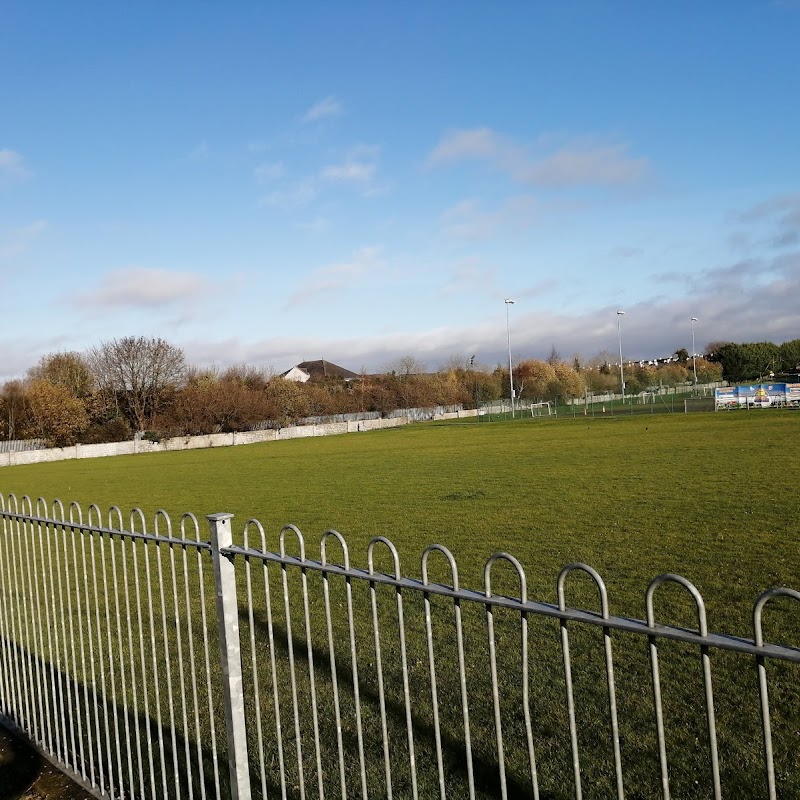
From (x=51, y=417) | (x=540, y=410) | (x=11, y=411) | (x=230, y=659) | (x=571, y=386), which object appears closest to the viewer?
(x=230, y=659)

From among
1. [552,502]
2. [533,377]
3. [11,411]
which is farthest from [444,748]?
[533,377]

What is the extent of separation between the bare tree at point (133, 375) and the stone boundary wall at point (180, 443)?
9.67 m

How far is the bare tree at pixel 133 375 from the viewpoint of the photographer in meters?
64.8

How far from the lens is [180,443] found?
183 feet

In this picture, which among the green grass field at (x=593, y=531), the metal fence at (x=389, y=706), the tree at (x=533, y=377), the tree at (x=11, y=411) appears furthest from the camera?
the tree at (x=533, y=377)

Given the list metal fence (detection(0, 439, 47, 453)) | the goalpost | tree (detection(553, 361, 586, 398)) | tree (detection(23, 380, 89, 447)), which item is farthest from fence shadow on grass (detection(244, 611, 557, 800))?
tree (detection(553, 361, 586, 398))

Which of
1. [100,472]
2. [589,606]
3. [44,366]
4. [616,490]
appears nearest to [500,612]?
[589,606]

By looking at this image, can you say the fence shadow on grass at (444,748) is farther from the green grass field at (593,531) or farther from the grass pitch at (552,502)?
the grass pitch at (552,502)

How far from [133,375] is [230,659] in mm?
66125

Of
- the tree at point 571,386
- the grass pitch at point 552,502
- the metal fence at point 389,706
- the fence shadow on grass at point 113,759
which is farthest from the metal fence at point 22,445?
the tree at point 571,386

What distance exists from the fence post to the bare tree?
64366mm

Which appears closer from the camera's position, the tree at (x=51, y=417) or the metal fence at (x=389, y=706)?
the metal fence at (x=389, y=706)

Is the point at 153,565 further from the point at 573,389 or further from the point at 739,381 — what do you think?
the point at 739,381

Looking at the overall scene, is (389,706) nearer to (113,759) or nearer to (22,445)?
(113,759)
